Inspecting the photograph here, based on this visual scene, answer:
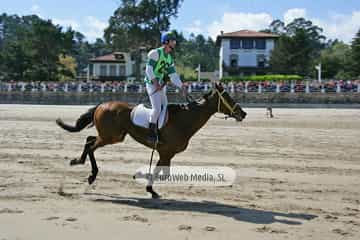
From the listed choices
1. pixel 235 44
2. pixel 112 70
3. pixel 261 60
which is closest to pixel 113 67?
pixel 112 70

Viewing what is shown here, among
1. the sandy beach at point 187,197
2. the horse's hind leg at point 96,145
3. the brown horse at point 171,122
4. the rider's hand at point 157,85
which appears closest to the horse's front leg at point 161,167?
the brown horse at point 171,122

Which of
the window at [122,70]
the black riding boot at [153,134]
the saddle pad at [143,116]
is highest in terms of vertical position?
the window at [122,70]

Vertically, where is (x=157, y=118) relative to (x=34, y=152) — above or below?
above

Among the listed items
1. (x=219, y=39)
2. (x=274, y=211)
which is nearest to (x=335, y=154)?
(x=274, y=211)

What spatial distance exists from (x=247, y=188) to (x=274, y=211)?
5.07 ft

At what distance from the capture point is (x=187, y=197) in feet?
26.7

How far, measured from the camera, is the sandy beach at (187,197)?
20.5ft

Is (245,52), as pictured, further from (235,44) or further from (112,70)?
(112,70)

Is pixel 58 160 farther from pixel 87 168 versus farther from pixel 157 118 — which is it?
pixel 157 118

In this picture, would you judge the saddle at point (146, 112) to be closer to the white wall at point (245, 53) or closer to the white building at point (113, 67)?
Answer: the white wall at point (245, 53)

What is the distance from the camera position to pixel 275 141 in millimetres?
16109

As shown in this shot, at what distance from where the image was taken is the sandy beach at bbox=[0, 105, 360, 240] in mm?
6242

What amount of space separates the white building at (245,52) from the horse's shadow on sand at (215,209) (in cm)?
7205

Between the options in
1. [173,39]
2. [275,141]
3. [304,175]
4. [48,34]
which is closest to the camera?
[173,39]
